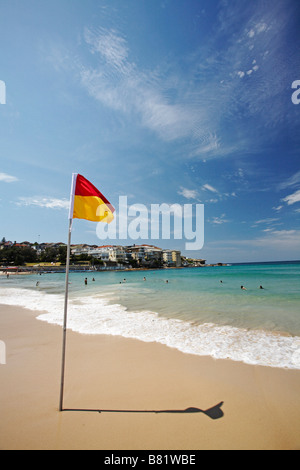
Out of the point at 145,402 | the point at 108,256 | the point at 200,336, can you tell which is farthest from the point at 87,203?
the point at 108,256

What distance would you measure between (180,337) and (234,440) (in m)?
4.34

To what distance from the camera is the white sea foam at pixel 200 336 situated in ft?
17.9

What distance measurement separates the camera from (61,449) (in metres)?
2.53

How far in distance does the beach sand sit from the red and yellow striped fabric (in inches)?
133

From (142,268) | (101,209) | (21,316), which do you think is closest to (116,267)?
(142,268)

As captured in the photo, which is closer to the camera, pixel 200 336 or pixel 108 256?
pixel 200 336

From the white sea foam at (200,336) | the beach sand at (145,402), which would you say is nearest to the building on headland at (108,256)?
the white sea foam at (200,336)

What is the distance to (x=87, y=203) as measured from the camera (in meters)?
3.95

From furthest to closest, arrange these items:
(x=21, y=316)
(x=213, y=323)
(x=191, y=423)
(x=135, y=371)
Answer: (x=21, y=316) → (x=213, y=323) → (x=135, y=371) → (x=191, y=423)

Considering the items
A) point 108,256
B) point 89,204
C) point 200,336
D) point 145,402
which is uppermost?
point 89,204

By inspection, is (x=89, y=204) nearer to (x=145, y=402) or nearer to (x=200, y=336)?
(x=145, y=402)

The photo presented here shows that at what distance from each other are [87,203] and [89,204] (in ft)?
0.15

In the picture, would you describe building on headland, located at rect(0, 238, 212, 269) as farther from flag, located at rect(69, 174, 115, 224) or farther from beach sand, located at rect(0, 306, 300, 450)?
flag, located at rect(69, 174, 115, 224)

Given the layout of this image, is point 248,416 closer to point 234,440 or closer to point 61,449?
point 234,440
